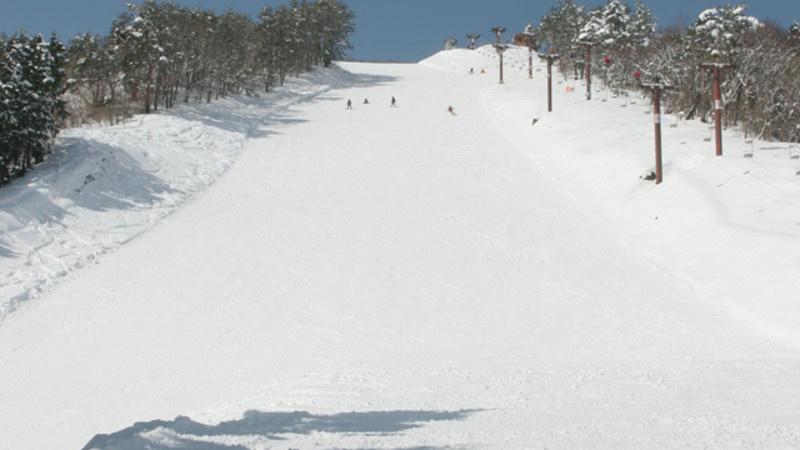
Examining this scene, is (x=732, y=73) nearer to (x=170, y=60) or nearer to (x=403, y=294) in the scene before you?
(x=403, y=294)

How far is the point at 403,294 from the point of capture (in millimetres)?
13195

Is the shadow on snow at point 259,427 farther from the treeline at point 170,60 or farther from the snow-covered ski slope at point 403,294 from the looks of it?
the treeline at point 170,60

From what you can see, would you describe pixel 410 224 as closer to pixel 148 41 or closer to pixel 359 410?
pixel 359 410

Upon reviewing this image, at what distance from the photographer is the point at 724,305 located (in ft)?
38.9

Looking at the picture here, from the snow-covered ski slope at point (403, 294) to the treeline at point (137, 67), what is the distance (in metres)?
1.43

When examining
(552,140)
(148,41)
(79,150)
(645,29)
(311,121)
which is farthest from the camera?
(645,29)

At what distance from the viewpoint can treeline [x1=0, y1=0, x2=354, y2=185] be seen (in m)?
17.6

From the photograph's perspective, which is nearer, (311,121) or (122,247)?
(122,247)

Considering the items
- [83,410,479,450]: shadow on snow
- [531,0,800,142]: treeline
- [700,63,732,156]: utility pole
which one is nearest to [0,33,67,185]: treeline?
[83,410,479,450]: shadow on snow

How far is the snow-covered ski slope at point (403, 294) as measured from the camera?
695 centimetres

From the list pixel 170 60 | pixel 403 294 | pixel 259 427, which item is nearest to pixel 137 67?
pixel 170 60

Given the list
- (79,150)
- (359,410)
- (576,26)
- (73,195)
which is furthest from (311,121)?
(576,26)

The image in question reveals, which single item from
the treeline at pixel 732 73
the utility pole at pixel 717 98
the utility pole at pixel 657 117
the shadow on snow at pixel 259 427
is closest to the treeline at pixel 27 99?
the shadow on snow at pixel 259 427

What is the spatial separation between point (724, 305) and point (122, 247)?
1261cm
